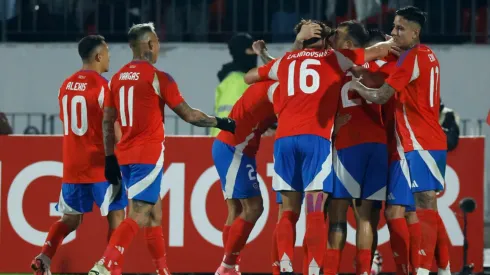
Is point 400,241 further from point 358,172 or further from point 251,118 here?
point 251,118

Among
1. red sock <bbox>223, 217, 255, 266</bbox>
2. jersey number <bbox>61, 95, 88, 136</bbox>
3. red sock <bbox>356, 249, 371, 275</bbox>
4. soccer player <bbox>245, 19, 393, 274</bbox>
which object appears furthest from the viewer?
jersey number <bbox>61, 95, 88, 136</bbox>

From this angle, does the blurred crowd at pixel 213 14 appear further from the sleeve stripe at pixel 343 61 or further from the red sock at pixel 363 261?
the red sock at pixel 363 261

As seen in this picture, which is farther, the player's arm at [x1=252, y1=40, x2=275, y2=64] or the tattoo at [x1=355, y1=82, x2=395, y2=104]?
the player's arm at [x1=252, y1=40, x2=275, y2=64]

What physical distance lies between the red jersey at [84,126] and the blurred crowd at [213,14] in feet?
22.9

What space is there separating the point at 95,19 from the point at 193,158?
19.3 feet

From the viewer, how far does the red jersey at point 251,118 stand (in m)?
11.7

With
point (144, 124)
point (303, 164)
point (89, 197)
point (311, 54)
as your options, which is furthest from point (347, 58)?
point (89, 197)

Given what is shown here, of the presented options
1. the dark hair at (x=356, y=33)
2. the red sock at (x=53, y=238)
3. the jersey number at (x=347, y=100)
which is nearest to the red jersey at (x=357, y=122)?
the jersey number at (x=347, y=100)

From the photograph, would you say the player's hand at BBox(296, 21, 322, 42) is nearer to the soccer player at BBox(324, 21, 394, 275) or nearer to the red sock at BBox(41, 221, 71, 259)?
the soccer player at BBox(324, 21, 394, 275)

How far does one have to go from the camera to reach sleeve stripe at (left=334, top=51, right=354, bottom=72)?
10766 millimetres

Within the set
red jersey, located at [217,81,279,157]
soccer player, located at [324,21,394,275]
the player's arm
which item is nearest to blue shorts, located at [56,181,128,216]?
red jersey, located at [217,81,279,157]

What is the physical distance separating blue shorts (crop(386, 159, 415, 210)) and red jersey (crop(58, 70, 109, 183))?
2740mm

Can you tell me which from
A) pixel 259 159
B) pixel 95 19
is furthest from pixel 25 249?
pixel 95 19

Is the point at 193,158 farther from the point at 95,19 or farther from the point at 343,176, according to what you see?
the point at 95,19
